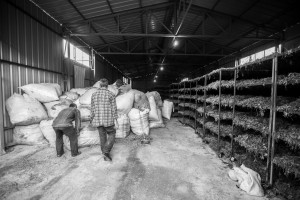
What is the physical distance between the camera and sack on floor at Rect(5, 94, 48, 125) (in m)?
3.84

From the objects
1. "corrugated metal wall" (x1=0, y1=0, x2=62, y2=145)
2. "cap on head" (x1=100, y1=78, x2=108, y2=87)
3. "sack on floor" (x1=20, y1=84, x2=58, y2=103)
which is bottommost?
"sack on floor" (x1=20, y1=84, x2=58, y2=103)

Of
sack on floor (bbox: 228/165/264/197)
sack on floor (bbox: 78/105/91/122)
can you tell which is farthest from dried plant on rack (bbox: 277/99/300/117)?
sack on floor (bbox: 78/105/91/122)

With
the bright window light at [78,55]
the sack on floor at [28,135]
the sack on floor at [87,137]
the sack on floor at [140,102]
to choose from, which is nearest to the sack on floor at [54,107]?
the sack on floor at [28,135]

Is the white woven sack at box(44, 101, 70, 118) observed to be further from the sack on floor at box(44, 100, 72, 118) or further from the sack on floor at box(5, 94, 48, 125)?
the sack on floor at box(5, 94, 48, 125)

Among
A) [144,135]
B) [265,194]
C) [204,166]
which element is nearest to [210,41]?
[144,135]

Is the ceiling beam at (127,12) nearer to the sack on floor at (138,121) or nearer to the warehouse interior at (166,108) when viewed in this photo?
the warehouse interior at (166,108)

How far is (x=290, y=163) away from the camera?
2027 mm

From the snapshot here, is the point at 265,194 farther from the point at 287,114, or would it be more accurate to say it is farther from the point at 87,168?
the point at 87,168

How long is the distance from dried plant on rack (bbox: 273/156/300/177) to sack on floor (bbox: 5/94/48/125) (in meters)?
4.60

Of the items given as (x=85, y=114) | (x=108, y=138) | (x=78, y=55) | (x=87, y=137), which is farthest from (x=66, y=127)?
(x=78, y=55)

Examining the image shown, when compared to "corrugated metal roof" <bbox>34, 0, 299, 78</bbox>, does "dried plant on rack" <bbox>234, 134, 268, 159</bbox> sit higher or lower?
lower

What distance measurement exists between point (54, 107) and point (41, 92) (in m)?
0.50

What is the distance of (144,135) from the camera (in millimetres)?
4840

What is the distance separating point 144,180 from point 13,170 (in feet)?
7.31
